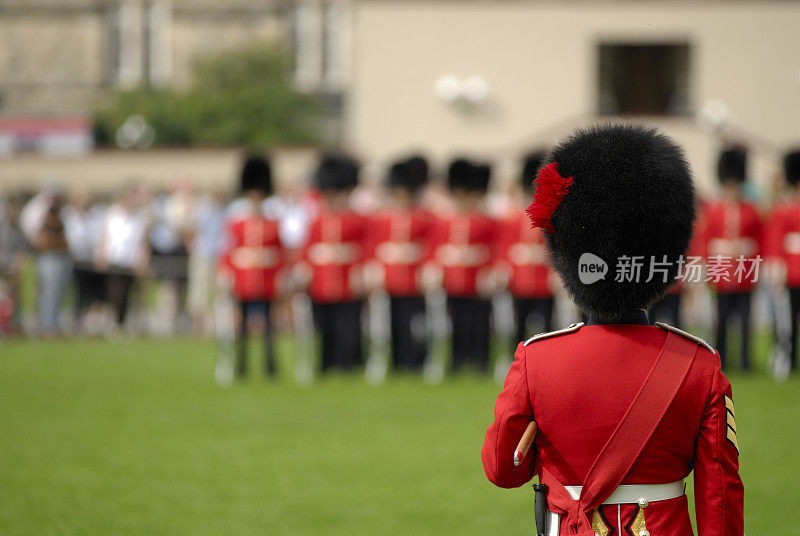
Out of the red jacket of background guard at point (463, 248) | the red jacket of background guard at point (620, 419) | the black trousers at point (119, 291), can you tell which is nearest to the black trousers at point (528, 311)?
the red jacket of background guard at point (463, 248)

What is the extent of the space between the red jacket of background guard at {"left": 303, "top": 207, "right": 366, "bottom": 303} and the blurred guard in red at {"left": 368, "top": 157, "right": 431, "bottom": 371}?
9.2 inches

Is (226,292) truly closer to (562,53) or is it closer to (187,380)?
(187,380)

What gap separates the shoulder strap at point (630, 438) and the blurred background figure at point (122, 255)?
40.0 feet

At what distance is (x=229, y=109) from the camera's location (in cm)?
4697

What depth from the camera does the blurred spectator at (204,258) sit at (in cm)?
1526

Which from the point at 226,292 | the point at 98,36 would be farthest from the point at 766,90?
the point at 98,36

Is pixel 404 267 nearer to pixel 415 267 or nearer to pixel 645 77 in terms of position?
pixel 415 267

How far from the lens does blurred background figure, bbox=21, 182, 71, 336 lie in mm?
14422

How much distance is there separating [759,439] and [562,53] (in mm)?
12324

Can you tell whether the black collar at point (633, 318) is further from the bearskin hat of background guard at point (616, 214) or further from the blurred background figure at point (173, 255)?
the blurred background figure at point (173, 255)

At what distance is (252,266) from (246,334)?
0.64 m

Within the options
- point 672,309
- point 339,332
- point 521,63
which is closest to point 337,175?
point 339,332

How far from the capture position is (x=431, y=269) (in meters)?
11.1

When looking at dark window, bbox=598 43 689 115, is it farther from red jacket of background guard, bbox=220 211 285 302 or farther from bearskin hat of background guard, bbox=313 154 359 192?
red jacket of background guard, bbox=220 211 285 302
